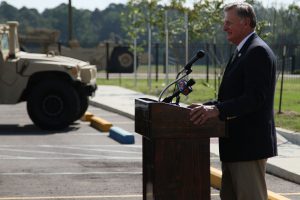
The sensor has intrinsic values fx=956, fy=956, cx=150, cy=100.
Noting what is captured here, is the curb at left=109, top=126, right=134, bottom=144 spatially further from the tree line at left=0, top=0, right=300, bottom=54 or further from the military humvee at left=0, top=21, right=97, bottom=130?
the tree line at left=0, top=0, right=300, bottom=54

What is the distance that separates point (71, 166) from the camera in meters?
12.6

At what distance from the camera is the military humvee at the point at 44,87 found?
18.0m

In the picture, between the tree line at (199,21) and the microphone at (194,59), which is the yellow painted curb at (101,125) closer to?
the tree line at (199,21)

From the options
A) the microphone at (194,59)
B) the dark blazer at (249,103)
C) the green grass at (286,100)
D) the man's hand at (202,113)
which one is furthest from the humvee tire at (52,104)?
the man's hand at (202,113)

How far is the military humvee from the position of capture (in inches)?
707

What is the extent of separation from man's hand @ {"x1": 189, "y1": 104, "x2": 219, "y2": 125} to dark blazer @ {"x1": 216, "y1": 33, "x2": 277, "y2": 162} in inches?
1.5

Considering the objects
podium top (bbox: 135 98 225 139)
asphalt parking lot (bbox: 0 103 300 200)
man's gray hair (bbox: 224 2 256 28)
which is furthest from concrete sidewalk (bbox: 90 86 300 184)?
man's gray hair (bbox: 224 2 256 28)

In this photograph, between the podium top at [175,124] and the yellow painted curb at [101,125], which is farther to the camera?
the yellow painted curb at [101,125]

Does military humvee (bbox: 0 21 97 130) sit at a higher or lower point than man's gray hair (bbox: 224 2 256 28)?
lower

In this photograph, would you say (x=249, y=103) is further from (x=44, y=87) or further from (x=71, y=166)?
(x=44, y=87)

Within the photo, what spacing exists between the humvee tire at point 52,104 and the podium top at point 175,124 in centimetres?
1233

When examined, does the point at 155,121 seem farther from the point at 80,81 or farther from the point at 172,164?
the point at 80,81

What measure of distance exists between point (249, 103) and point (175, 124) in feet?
1.54

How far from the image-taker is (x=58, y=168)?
40.8ft
